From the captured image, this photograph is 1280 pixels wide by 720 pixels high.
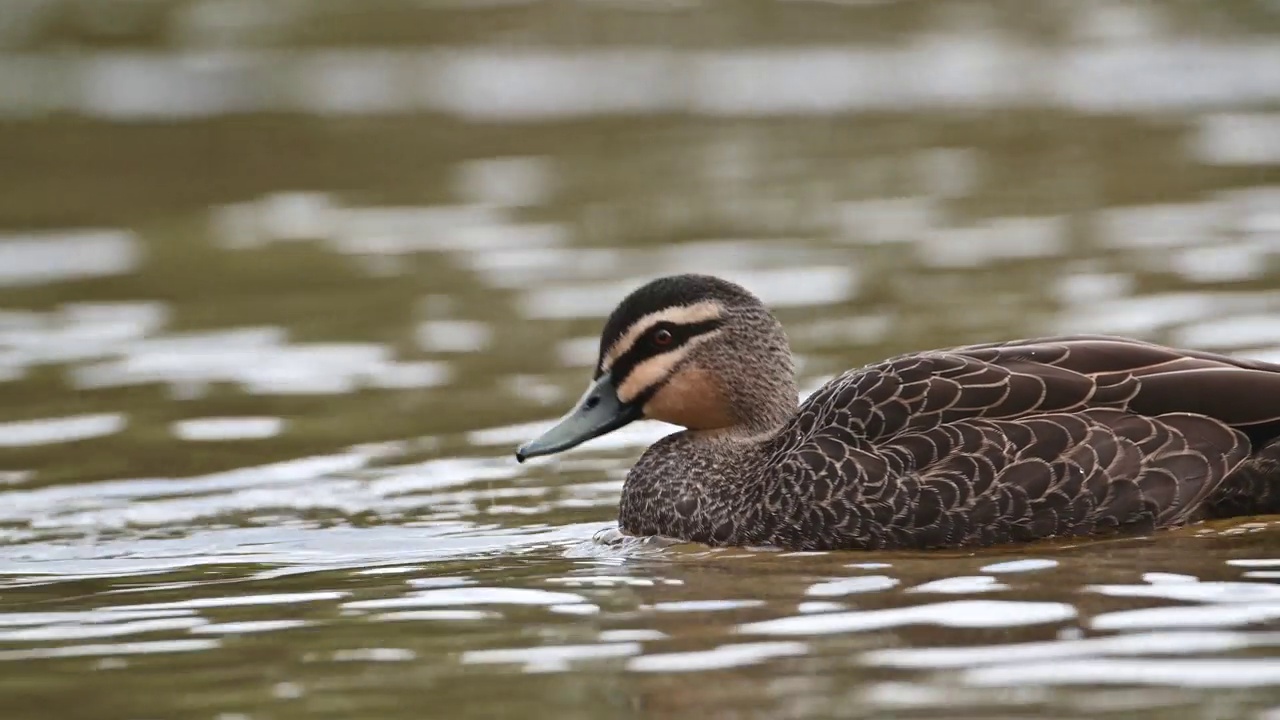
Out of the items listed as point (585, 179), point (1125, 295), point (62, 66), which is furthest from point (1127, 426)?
point (62, 66)

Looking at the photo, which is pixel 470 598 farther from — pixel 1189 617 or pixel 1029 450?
pixel 1189 617

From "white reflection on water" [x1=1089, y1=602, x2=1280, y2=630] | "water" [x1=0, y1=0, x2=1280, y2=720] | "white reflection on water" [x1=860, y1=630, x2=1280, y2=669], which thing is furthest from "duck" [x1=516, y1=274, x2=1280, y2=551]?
"white reflection on water" [x1=860, y1=630, x2=1280, y2=669]

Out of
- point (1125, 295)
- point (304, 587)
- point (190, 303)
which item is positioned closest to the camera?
point (304, 587)

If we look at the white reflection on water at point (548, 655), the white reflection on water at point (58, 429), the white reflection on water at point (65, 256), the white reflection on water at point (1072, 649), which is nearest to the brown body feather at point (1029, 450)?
the white reflection on water at point (1072, 649)

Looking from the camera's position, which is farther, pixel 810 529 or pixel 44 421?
pixel 44 421

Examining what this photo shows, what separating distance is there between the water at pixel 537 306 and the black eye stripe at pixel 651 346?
907 millimetres

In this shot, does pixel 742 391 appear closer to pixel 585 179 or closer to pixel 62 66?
pixel 585 179

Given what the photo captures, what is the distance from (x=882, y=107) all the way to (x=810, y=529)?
45.7 ft

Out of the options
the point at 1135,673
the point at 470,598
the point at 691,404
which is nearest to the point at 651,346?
the point at 691,404

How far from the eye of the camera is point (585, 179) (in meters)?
21.7

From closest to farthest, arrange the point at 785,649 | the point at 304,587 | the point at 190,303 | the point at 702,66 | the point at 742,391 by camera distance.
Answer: the point at 785,649 < the point at 304,587 < the point at 742,391 < the point at 190,303 < the point at 702,66

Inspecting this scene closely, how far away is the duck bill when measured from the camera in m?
11.4

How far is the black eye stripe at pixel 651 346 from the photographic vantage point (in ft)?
37.4

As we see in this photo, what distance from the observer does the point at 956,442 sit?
10648mm
